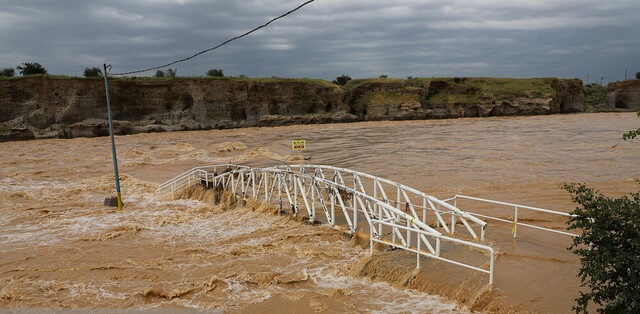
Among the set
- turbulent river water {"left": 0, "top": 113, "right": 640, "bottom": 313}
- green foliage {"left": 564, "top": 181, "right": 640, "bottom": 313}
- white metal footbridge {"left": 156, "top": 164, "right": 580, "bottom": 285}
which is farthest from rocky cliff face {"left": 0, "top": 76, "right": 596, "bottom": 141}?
green foliage {"left": 564, "top": 181, "right": 640, "bottom": 313}

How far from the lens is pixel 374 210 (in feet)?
42.4

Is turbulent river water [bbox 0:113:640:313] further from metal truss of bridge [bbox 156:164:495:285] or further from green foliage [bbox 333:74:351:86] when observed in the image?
green foliage [bbox 333:74:351:86]

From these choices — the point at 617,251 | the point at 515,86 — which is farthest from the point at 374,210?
the point at 515,86

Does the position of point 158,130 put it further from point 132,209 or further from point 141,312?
point 141,312

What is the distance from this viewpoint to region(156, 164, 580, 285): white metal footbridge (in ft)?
32.2

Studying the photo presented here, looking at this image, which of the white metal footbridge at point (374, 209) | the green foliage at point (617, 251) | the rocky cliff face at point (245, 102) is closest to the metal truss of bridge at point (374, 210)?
the white metal footbridge at point (374, 209)

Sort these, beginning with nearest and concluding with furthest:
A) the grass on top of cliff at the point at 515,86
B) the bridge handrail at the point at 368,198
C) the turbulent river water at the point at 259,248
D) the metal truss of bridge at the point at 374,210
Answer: the turbulent river water at the point at 259,248 → the bridge handrail at the point at 368,198 → the metal truss of bridge at the point at 374,210 → the grass on top of cliff at the point at 515,86

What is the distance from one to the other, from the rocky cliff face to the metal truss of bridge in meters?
38.2

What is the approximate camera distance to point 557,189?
20.4m

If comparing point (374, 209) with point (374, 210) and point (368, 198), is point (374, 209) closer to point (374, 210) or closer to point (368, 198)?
point (374, 210)

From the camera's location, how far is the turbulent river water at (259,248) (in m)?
9.18

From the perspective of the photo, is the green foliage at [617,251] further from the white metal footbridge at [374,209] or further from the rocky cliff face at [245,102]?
the rocky cliff face at [245,102]

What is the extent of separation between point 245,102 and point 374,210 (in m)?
56.5

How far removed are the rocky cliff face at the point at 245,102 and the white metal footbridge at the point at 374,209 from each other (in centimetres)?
3849
